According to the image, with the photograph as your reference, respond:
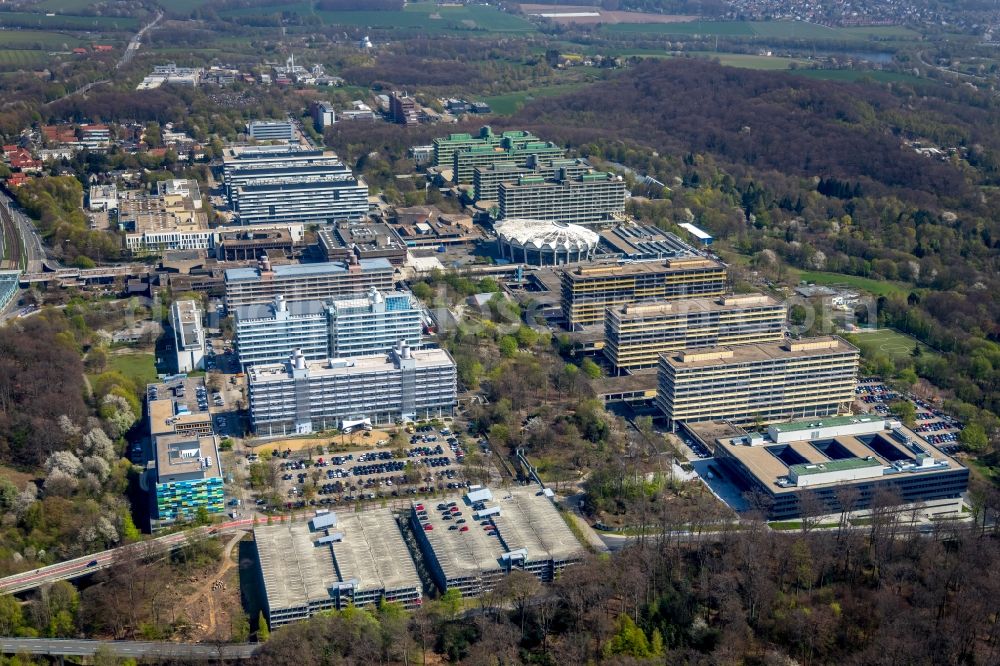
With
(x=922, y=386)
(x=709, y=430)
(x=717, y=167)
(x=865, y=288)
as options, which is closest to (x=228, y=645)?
(x=709, y=430)

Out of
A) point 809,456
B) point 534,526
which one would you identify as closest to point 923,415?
point 809,456

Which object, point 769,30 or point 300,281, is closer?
point 300,281

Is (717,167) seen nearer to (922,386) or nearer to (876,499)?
(922,386)

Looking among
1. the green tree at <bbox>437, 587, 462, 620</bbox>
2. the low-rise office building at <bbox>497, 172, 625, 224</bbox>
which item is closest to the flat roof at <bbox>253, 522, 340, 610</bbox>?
the green tree at <bbox>437, 587, 462, 620</bbox>

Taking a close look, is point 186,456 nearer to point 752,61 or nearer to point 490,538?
point 490,538

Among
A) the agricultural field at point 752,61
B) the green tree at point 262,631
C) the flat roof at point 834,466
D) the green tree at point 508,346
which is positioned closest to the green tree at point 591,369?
the green tree at point 508,346

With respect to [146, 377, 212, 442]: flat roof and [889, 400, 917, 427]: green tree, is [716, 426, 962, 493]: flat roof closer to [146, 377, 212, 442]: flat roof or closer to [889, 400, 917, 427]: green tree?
[889, 400, 917, 427]: green tree

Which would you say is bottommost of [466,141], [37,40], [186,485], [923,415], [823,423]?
[923,415]
